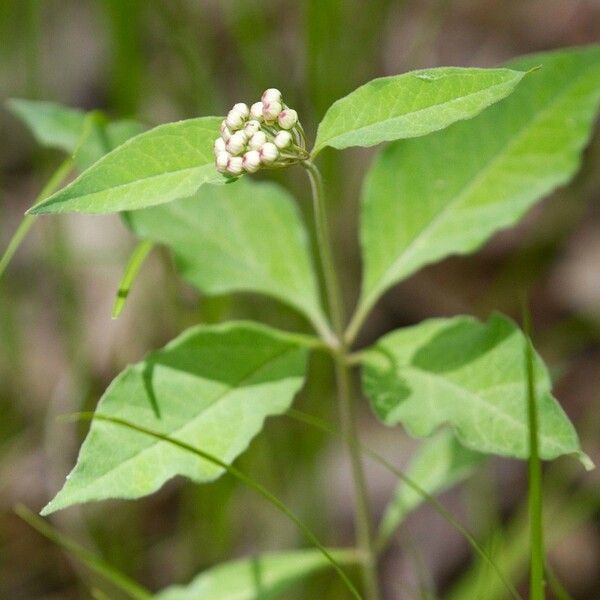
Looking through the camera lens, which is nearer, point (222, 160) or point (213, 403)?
point (222, 160)

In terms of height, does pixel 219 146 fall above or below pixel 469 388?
above

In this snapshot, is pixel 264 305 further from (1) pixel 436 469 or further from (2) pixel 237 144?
(2) pixel 237 144

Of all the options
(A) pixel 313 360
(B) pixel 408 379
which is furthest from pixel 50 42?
(B) pixel 408 379

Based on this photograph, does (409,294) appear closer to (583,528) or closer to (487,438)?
(583,528)

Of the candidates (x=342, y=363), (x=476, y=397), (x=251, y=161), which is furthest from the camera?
(x=342, y=363)

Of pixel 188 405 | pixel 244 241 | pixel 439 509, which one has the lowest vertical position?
pixel 439 509

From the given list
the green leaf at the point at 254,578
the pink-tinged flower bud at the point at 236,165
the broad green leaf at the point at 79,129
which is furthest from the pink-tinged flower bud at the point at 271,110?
the green leaf at the point at 254,578

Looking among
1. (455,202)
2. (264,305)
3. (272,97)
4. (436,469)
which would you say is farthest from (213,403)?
(264,305)
